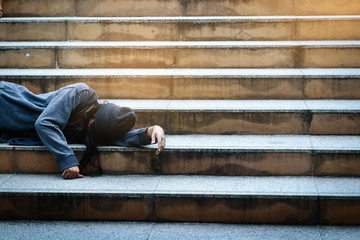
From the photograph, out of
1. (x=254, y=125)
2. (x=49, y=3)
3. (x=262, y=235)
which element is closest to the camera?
(x=262, y=235)

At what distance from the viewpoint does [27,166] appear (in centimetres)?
363

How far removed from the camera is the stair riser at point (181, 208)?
3148 mm

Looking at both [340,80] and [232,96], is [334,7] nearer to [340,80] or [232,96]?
[340,80]

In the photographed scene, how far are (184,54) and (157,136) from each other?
156 centimetres

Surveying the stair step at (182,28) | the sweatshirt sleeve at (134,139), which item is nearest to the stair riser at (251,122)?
the sweatshirt sleeve at (134,139)

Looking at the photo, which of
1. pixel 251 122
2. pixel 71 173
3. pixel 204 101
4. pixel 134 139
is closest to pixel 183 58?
pixel 204 101

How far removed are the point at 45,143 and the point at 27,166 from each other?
0.40 meters

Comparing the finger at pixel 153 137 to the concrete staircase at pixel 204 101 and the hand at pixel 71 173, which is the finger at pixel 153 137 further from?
the hand at pixel 71 173

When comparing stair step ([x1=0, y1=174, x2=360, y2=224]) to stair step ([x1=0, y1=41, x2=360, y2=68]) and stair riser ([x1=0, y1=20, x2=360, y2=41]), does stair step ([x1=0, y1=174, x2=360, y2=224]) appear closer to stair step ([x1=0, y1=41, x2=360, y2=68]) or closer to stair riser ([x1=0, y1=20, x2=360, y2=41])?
stair step ([x1=0, y1=41, x2=360, y2=68])

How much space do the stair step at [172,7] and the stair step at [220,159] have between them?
221cm

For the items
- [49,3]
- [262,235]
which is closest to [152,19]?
[49,3]

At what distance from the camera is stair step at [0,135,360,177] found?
346 cm

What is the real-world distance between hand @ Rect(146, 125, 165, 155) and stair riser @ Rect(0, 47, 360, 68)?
143 centimetres

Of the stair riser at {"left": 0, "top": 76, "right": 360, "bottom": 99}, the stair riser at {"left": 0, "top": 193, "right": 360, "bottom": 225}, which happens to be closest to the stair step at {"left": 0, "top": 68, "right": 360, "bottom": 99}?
the stair riser at {"left": 0, "top": 76, "right": 360, "bottom": 99}
